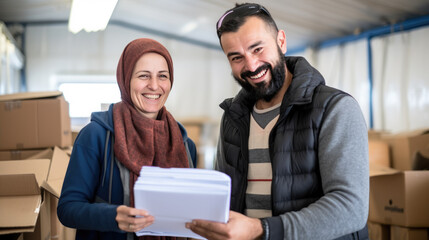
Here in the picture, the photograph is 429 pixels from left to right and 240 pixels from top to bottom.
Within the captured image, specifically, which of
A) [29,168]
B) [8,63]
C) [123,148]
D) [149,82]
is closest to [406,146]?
[149,82]

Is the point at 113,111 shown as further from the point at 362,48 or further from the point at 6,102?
the point at 362,48

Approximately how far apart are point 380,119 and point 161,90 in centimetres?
487

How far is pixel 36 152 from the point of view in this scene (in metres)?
2.65

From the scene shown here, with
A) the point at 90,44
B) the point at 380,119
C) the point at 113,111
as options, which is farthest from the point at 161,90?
the point at 90,44

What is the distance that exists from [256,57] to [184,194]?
62 cm

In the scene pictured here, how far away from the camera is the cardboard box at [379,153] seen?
3.52 meters

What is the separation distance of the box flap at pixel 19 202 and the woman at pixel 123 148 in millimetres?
426

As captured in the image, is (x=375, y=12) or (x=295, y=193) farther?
(x=375, y=12)

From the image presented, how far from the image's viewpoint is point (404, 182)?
265 centimetres

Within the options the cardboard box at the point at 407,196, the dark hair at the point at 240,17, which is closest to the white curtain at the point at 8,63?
the dark hair at the point at 240,17

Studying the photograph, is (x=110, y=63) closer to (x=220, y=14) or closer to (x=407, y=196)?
(x=220, y=14)

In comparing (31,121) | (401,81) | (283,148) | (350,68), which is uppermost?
(350,68)

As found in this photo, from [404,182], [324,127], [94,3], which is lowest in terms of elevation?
[404,182]

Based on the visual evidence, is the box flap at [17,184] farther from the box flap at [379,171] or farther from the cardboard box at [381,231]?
the cardboard box at [381,231]
